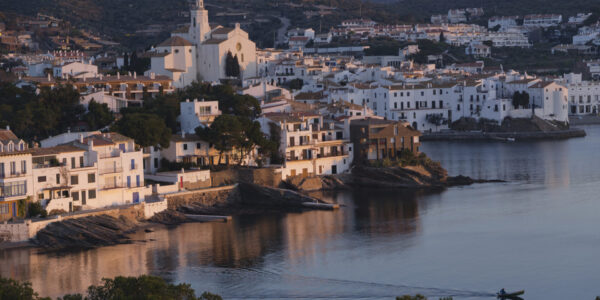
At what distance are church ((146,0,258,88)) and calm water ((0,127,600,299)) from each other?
14.5 meters

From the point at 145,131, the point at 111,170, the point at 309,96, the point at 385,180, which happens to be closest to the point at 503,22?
the point at 309,96

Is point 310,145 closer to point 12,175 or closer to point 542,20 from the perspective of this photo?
point 12,175

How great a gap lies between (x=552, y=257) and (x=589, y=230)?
10.1 feet

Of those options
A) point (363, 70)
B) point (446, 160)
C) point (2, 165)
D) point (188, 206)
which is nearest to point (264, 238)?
point (188, 206)

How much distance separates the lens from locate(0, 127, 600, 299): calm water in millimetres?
19031

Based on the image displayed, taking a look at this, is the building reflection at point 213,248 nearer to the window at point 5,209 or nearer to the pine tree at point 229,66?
the window at point 5,209

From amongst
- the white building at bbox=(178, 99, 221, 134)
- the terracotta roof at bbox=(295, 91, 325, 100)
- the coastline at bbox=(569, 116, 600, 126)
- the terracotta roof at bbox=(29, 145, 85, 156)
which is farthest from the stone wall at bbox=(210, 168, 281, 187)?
the coastline at bbox=(569, 116, 600, 126)

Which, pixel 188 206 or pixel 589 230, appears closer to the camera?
pixel 589 230

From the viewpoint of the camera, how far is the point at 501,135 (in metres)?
46.8

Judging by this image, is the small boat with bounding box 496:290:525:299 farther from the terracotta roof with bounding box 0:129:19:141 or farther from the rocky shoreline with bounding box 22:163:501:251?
the terracotta roof with bounding box 0:129:19:141

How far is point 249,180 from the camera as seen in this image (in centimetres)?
2881

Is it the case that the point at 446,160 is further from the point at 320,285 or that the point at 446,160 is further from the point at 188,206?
the point at 320,285

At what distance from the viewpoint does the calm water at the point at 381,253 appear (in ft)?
62.4

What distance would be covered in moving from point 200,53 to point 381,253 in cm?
2369
